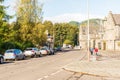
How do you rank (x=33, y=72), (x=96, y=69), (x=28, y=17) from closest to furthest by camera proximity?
(x=33, y=72)
(x=96, y=69)
(x=28, y=17)

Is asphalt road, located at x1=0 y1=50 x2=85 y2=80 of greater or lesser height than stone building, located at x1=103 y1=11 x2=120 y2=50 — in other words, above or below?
below

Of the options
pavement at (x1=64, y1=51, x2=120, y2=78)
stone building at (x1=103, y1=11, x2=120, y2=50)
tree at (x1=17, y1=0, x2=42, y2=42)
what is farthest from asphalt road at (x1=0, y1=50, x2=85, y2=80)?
stone building at (x1=103, y1=11, x2=120, y2=50)

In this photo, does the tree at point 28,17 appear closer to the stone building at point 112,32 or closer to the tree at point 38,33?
the tree at point 38,33

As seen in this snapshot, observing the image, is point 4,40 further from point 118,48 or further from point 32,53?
point 118,48

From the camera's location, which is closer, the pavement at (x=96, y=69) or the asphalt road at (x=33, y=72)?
the asphalt road at (x=33, y=72)

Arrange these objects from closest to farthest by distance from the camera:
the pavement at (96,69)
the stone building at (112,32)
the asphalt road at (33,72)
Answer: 1. the asphalt road at (33,72)
2. the pavement at (96,69)
3. the stone building at (112,32)

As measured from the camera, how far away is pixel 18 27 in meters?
78.1

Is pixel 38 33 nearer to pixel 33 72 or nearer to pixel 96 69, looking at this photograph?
pixel 96 69

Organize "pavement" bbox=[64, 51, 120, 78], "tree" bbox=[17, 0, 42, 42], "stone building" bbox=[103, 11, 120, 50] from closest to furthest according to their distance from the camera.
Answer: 1. "pavement" bbox=[64, 51, 120, 78]
2. "tree" bbox=[17, 0, 42, 42]
3. "stone building" bbox=[103, 11, 120, 50]

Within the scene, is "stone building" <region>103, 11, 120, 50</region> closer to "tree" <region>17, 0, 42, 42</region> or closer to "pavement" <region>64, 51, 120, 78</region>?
"tree" <region>17, 0, 42, 42</region>

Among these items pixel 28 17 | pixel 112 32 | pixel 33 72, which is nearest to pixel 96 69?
pixel 33 72

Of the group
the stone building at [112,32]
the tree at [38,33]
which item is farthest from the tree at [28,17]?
the stone building at [112,32]

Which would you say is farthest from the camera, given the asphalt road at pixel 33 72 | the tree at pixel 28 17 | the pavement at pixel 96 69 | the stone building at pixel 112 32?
the stone building at pixel 112 32

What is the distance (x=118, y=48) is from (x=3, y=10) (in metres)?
60.6
